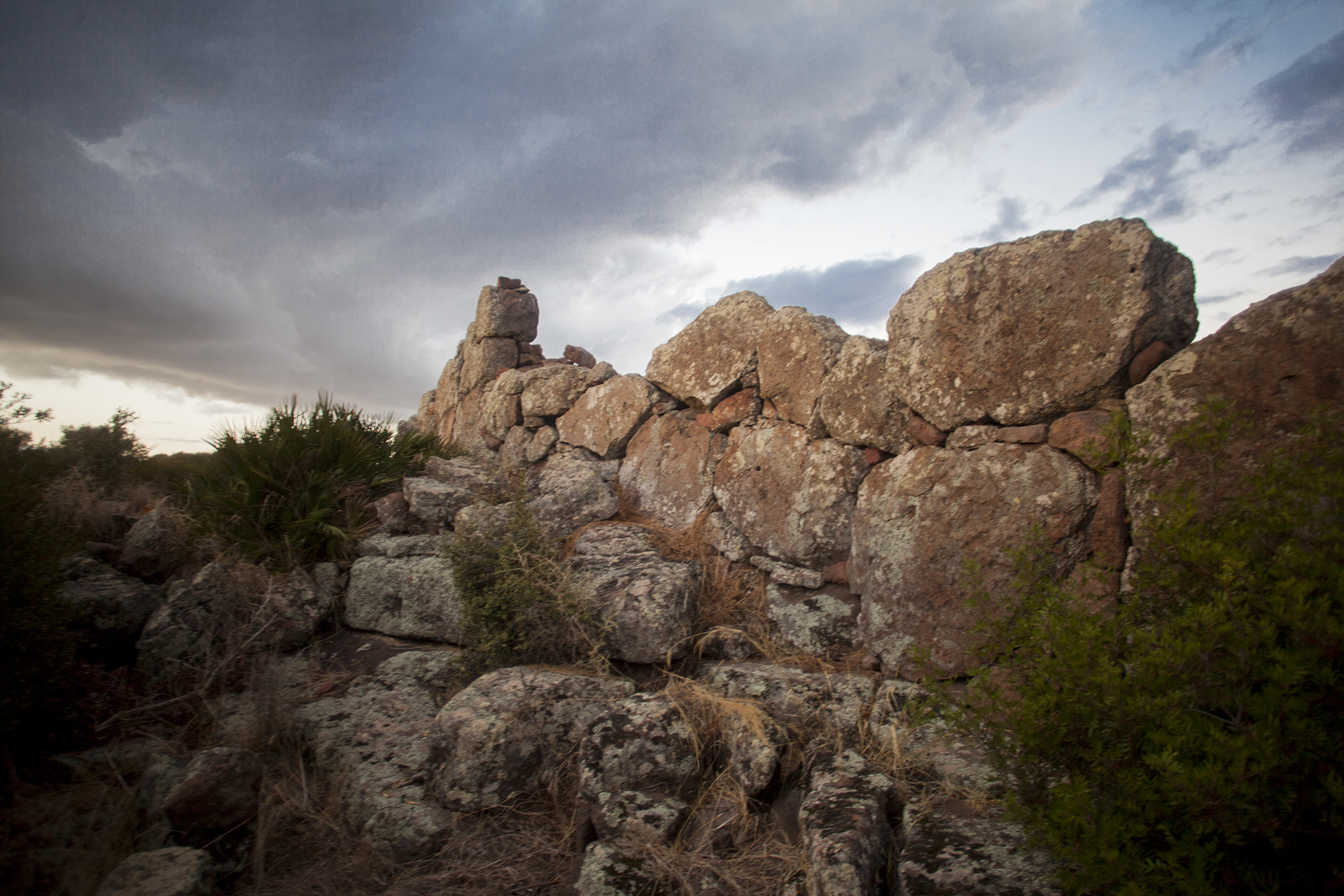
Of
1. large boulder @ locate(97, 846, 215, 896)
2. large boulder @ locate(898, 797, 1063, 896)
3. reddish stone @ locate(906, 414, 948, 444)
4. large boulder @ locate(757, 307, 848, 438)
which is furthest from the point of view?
large boulder @ locate(757, 307, 848, 438)

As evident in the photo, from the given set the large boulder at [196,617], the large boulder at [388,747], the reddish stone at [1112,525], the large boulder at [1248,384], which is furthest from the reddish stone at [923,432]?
the large boulder at [196,617]

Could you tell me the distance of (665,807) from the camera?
A: 2.99m

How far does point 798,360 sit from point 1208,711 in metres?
3.15

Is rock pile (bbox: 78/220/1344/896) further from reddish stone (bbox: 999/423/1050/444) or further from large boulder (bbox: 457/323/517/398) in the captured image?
large boulder (bbox: 457/323/517/398)

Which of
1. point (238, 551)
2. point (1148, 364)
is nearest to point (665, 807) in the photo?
point (1148, 364)

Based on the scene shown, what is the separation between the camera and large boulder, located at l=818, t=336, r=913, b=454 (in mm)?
4055

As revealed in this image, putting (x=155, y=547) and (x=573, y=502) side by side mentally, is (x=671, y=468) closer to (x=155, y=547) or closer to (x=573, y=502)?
(x=573, y=502)

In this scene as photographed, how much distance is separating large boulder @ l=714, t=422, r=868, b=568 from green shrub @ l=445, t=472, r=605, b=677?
135 centimetres

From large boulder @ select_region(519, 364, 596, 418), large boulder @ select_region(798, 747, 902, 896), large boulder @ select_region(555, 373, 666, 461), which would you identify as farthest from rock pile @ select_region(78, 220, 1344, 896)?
large boulder @ select_region(519, 364, 596, 418)

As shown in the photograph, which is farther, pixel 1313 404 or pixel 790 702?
pixel 790 702

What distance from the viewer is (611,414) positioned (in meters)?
6.11

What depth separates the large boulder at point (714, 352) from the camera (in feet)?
16.8

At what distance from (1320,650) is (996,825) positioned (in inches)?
53.9

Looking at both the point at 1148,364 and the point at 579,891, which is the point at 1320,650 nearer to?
the point at 1148,364
